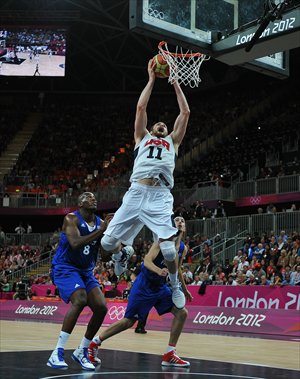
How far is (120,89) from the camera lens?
43.7 metres

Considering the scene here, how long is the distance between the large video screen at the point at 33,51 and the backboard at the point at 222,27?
2525 centimetres

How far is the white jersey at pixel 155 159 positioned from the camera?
27.6ft

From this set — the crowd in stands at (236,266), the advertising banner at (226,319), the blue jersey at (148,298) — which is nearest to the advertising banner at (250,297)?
the crowd in stands at (236,266)

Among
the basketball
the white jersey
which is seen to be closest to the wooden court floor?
the white jersey

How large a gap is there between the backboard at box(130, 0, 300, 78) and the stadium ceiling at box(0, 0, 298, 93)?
21.7 metres

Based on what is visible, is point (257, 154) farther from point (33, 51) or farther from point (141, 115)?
point (141, 115)

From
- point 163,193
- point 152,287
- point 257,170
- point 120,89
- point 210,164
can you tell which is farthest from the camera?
point 120,89

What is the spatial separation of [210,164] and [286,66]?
21687mm

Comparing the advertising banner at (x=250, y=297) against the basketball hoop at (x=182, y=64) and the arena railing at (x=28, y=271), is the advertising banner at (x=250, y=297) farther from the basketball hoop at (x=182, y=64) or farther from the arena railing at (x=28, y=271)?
the arena railing at (x=28, y=271)

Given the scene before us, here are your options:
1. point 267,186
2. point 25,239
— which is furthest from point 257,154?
point 25,239

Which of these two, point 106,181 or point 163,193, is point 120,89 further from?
point 163,193

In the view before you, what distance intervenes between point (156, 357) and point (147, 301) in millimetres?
1164

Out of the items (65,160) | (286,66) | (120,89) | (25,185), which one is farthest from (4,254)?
(286,66)

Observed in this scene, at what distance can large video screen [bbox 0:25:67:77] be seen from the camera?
116 ft
